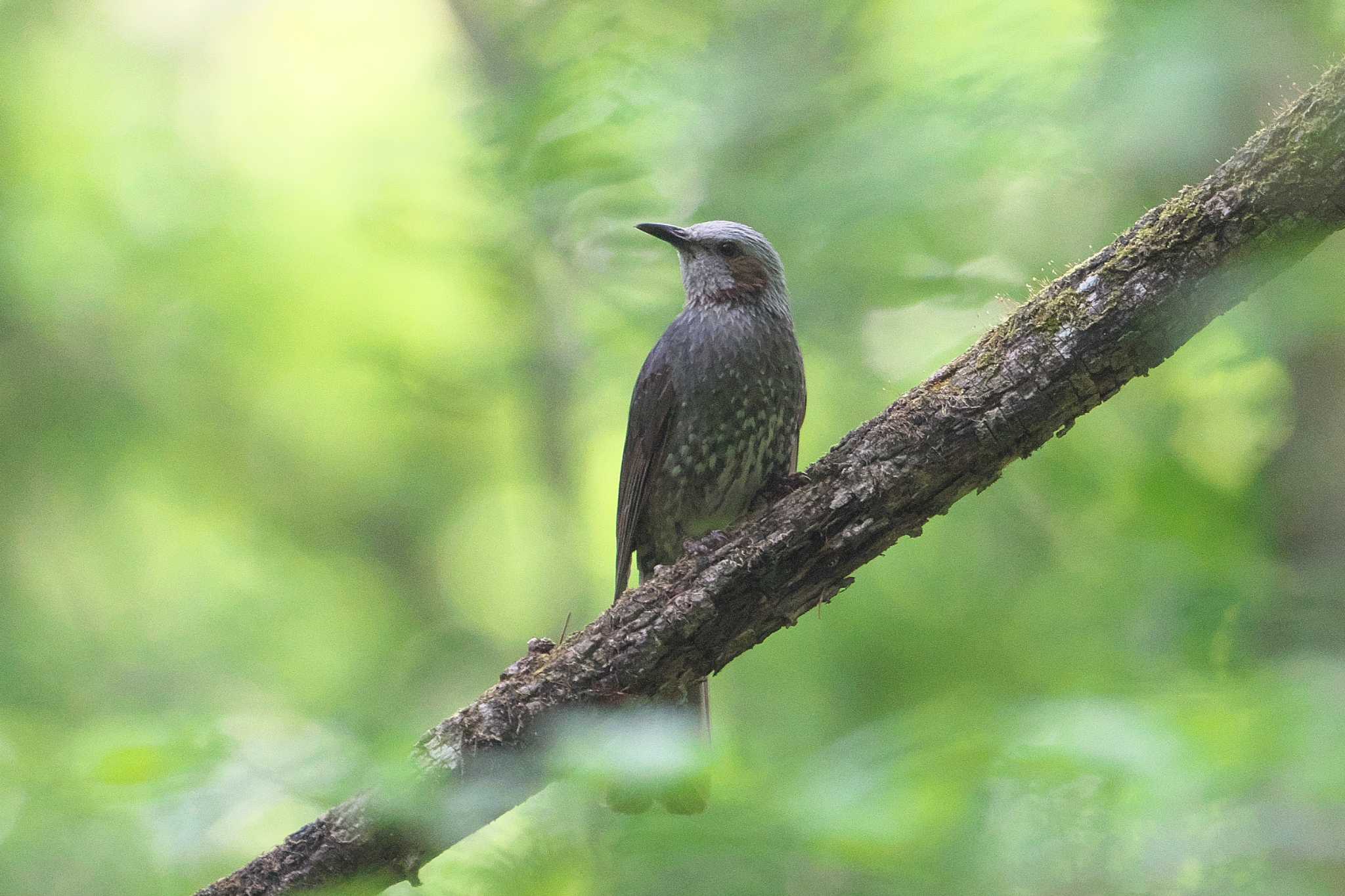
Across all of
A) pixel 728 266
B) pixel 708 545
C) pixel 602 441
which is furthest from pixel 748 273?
pixel 602 441

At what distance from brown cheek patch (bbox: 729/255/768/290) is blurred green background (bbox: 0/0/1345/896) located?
16.9 inches

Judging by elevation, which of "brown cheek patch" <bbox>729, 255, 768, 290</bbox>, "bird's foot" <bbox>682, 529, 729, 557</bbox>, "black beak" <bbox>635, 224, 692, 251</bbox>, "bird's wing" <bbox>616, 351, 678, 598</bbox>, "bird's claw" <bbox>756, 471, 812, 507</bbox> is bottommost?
"bird's foot" <bbox>682, 529, 729, 557</bbox>

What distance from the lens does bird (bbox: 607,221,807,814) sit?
4.75 meters

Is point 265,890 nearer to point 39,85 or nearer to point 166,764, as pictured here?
point 166,764

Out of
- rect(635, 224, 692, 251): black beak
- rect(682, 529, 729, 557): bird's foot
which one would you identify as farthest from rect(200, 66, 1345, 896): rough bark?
rect(635, 224, 692, 251): black beak

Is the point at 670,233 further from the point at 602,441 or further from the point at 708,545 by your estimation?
the point at 602,441

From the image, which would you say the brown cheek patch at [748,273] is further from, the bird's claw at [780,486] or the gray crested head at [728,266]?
the bird's claw at [780,486]

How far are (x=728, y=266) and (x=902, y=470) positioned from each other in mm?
2034

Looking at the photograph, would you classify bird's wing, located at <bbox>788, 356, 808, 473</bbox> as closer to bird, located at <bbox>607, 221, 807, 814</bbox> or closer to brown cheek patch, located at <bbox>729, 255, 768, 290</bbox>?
bird, located at <bbox>607, 221, 807, 814</bbox>

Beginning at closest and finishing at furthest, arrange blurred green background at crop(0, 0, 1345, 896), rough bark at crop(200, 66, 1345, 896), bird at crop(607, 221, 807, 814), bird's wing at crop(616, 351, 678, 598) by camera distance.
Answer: blurred green background at crop(0, 0, 1345, 896) → rough bark at crop(200, 66, 1345, 896) → bird at crop(607, 221, 807, 814) → bird's wing at crop(616, 351, 678, 598)

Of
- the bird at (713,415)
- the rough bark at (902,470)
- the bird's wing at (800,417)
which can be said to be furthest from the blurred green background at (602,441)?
the bird's wing at (800,417)

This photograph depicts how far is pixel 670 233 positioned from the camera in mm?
5215

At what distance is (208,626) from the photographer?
7.39 m

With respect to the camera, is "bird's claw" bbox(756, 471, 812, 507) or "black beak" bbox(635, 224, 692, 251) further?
"black beak" bbox(635, 224, 692, 251)
